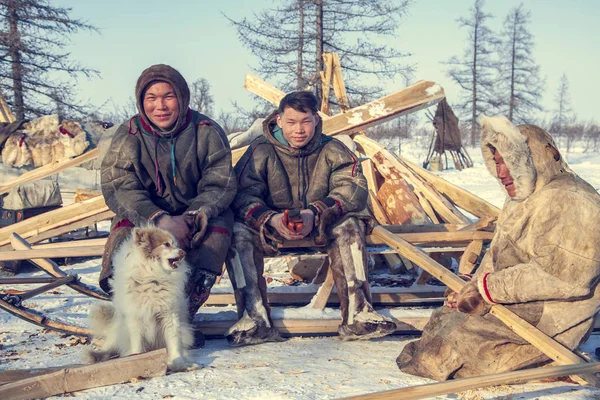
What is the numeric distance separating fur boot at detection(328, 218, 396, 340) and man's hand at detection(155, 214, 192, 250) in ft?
3.72

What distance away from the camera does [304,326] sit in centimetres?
446

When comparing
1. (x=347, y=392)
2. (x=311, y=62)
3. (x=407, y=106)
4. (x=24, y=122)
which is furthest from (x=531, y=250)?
(x=311, y=62)

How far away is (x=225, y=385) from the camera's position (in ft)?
10.8

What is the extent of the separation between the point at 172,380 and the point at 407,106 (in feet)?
16.5

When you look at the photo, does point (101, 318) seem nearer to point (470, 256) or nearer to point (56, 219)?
point (56, 219)

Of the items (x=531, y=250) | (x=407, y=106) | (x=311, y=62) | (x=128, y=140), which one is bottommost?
(x=531, y=250)

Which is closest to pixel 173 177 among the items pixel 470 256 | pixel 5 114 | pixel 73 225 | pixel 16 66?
pixel 73 225

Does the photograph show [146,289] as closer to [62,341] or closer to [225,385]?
[225,385]

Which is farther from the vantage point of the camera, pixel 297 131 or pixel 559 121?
pixel 559 121

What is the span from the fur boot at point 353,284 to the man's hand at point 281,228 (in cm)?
33

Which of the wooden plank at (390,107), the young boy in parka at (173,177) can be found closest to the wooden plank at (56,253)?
the young boy in parka at (173,177)

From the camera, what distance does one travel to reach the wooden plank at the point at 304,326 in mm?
4453

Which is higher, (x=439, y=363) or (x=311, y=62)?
(x=311, y=62)

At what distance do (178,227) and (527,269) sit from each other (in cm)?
234
